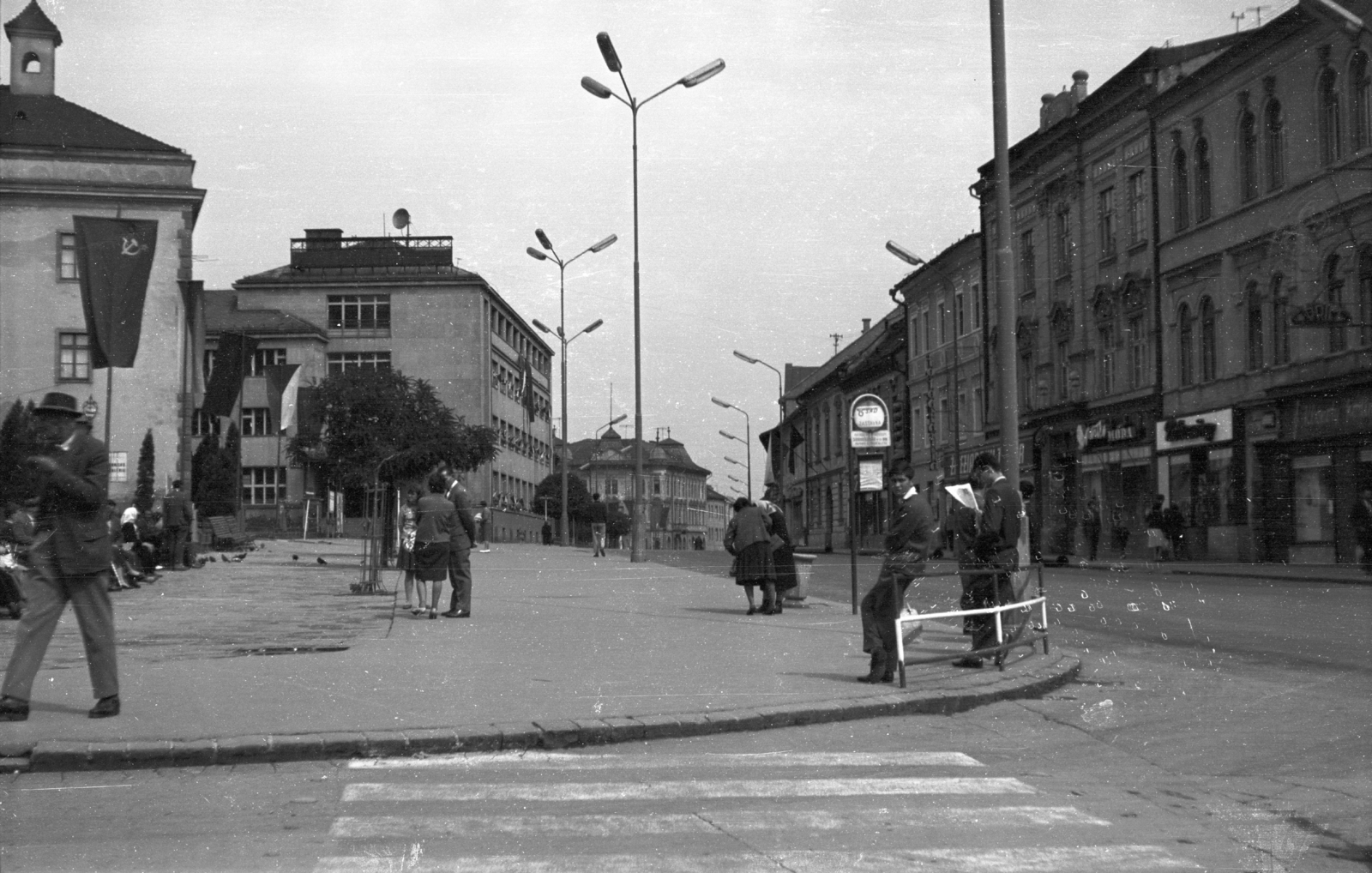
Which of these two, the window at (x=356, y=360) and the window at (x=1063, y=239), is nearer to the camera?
the window at (x=1063, y=239)

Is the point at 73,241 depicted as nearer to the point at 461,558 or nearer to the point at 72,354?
the point at 72,354

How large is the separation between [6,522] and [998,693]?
43.5ft

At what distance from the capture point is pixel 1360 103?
32.7 m

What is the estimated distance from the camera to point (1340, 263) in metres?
33.6

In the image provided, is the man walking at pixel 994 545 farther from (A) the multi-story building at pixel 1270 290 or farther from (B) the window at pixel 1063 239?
(B) the window at pixel 1063 239

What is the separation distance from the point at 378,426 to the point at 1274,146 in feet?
147

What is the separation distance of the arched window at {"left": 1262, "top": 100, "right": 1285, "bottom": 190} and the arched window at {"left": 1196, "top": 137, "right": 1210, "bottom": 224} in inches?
141

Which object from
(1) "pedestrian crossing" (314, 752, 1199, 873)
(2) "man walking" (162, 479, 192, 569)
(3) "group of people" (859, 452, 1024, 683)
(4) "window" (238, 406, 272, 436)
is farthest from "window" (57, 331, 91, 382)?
(1) "pedestrian crossing" (314, 752, 1199, 873)

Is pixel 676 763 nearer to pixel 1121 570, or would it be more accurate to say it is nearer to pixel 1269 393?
pixel 1121 570

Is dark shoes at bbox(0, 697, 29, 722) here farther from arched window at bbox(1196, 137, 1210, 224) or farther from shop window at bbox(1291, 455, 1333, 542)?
arched window at bbox(1196, 137, 1210, 224)

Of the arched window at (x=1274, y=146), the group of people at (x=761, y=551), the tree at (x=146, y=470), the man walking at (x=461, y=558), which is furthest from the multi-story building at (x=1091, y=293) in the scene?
the tree at (x=146, y=470)

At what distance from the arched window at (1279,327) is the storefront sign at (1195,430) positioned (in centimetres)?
245

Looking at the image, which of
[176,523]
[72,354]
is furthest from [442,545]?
[72,354]

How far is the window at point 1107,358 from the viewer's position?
47500 millimetres
